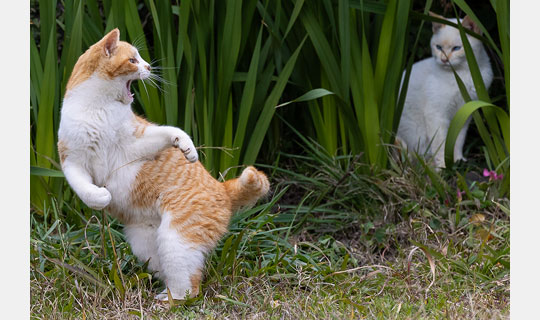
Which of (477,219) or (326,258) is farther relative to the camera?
(477,219)

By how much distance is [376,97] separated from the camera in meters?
3.31

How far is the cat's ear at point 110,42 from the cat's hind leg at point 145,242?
0.60 metres

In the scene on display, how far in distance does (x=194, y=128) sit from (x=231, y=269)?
72cm

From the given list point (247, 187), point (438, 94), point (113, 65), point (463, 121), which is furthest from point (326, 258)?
point (438, 94)

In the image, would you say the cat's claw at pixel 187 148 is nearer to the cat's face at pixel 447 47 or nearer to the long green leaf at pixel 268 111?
the long green leaf at pixel 268 111

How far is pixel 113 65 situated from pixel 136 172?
37cm

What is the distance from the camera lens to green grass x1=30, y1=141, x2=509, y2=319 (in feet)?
7.78

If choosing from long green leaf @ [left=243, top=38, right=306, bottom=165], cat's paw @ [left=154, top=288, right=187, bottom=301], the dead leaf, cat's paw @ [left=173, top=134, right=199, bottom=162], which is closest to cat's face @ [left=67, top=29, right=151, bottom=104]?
cat's paw @ [left=173, top=134, right=199, bottom=162]

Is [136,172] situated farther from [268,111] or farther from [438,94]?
[438,94]

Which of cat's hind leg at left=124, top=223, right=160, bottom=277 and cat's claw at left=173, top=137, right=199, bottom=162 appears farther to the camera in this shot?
cat's hind leg at left=124, top=223, right=160, bottom=277

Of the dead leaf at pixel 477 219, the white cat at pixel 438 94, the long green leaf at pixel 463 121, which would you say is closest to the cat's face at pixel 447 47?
the white cat at pixel 438 94

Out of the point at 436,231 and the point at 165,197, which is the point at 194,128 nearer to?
the point at 165,197

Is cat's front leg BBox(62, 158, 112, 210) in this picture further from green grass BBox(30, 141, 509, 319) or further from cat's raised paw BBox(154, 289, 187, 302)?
cat's raised paw BBox(154, 289, 187, 302)

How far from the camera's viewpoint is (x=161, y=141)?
92.2 inches
